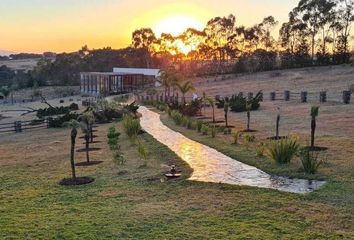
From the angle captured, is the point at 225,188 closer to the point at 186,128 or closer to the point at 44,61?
the point at 186,128

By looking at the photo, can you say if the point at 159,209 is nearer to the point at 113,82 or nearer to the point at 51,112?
the point at 51,112

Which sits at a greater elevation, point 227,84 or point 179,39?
point 179,39

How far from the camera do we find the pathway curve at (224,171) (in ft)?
37.0

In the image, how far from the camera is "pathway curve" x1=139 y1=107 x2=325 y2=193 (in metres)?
11.3

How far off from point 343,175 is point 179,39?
83.8 metres

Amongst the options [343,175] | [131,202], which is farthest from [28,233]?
[343,175]

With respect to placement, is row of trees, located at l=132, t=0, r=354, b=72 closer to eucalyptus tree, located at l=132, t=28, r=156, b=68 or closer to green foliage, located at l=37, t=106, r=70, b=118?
eucalyptus tree, located at l=132, t=28, r=156, b=68

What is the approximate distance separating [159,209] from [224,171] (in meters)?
3.96

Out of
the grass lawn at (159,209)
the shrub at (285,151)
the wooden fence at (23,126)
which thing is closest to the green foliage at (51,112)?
the wooden fence at (23,126)

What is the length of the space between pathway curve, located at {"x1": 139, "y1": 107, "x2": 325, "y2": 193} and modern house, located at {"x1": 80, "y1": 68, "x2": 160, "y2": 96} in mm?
48000

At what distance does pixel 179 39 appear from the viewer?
93562 mm

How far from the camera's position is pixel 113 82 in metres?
67.0

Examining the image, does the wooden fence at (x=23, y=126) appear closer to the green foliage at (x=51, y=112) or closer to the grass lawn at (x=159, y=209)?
the green foliage at (x=51, y=112)

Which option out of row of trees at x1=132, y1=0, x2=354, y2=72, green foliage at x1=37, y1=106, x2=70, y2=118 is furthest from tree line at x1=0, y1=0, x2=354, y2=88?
green foliage at x1=37, y1=106, x2=70, y2=118
